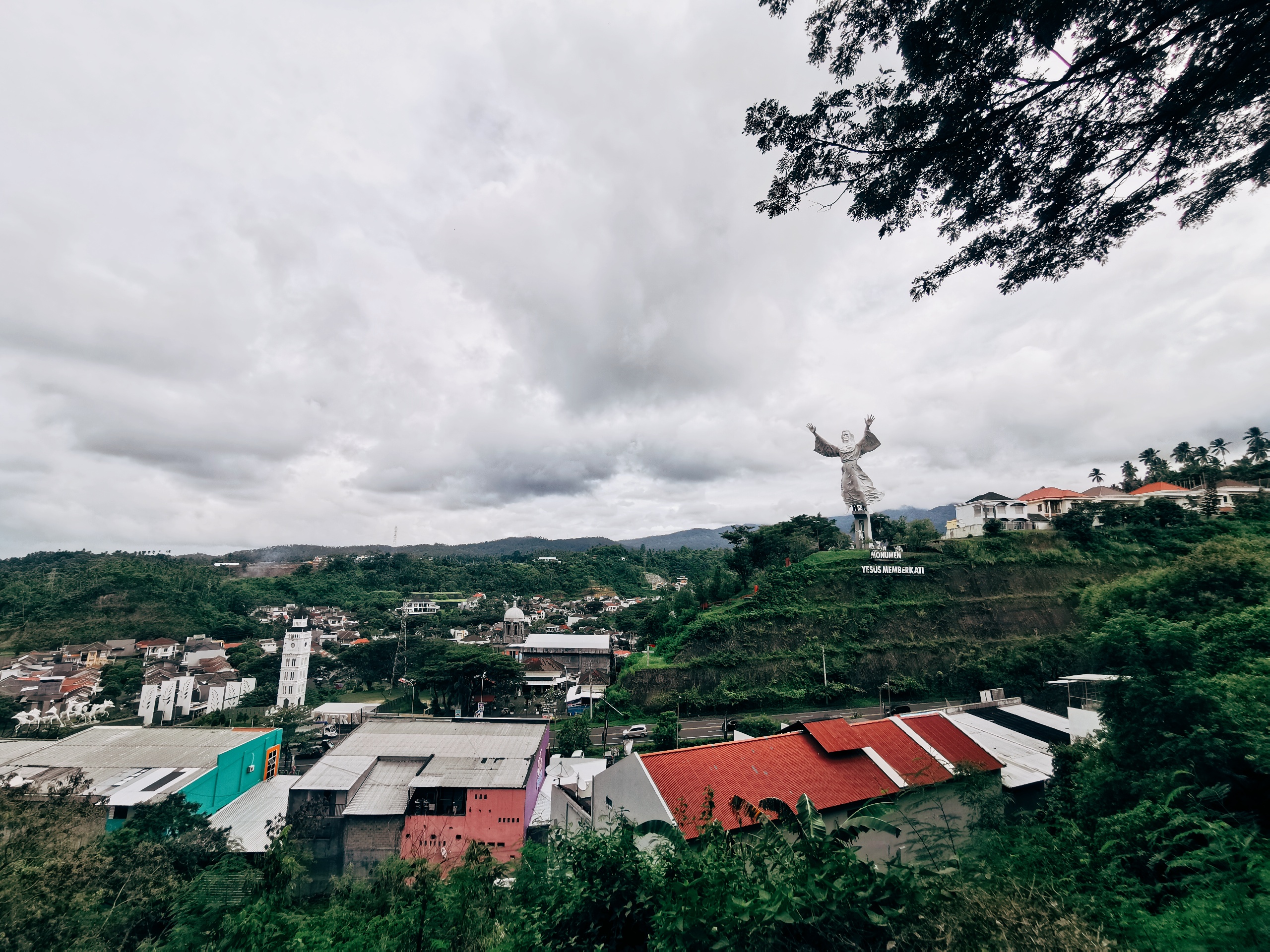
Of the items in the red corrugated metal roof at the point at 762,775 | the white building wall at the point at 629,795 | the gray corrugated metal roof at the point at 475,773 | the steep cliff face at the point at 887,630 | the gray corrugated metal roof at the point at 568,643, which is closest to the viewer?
the white building wall at the point at 629,795

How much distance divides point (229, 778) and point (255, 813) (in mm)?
3049

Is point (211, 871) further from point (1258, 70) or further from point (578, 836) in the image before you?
point (1258, 70)

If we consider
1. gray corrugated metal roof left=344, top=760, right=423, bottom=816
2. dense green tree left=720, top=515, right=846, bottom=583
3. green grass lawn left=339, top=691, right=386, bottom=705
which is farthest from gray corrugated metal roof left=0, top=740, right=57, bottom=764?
dense green tree left=720, top=515, right=846, bottom=583

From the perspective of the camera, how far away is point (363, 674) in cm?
4472

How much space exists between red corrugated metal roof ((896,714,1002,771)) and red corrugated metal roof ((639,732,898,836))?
2153mm

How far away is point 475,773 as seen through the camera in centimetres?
1716

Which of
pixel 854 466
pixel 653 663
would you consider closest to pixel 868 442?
pixel 854 466

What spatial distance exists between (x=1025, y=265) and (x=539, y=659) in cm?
3954

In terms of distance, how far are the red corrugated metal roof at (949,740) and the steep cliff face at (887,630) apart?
14.1 metres

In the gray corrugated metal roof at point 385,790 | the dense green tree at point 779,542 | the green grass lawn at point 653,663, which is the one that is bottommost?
the gray corrugated metal roof at point 385,790

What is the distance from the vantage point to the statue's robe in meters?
32.0

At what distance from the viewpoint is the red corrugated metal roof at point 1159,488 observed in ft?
118

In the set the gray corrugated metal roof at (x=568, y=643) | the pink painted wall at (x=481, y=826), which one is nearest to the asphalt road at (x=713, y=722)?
the pink painted wall at (x=481, y=826)

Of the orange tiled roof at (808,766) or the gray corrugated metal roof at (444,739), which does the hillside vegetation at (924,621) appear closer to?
the gray corrugated metal roof at (444,739)
